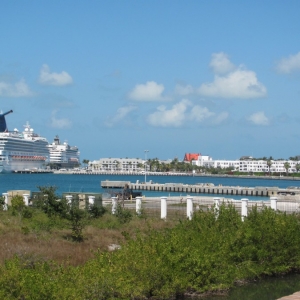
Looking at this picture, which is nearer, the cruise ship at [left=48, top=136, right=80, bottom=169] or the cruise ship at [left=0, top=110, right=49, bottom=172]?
the cruise ship at [left=0, top=110, right=49, bottom=172]

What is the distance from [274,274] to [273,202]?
22.0ft

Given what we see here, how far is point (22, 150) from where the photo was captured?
15438 centimetres

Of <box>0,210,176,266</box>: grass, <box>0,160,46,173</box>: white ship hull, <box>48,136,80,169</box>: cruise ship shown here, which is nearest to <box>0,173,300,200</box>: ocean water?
<box>0,160,46,173</box>: white ship hull

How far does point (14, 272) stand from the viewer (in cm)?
1059

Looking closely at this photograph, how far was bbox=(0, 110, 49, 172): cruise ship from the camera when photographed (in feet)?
478

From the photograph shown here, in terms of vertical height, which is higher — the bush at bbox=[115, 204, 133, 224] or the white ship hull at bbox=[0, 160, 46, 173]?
the white ship hull at bbox=[0, 160, 46, 173]

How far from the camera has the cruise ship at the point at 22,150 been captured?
14575cm

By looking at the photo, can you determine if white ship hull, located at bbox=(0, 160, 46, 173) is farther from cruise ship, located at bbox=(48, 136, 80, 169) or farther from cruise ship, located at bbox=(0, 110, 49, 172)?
cruise ship, located at bbox=(48, 136, 80, 169)

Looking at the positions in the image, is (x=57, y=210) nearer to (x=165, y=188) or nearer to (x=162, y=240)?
(x=162, y=240)

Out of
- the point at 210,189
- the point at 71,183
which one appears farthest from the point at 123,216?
the point at 71,183

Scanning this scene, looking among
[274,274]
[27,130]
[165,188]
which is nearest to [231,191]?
[165,188]

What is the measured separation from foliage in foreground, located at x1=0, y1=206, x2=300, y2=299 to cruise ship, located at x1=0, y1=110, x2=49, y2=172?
132 m

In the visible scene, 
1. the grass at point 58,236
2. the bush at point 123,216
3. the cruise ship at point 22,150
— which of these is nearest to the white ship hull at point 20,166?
the cruise ship at point 22,150

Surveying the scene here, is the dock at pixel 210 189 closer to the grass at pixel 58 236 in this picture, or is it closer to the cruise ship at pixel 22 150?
the grass at pixel 58 236
